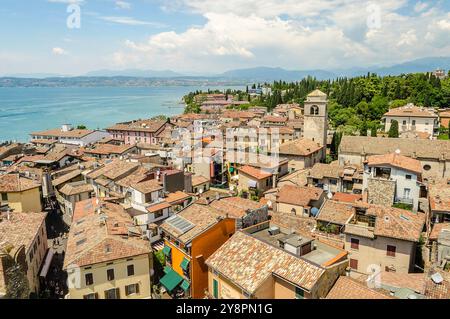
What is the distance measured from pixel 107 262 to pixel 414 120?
4722cm

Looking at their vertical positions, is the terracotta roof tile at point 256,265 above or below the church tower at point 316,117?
below

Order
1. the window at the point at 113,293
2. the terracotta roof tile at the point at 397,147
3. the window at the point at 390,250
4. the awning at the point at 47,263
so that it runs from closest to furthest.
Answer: the window at the point at 113,293
the window at the point at 390,250
the awning at the point at 47,263
the terracotta roof tile at the point at 397,147

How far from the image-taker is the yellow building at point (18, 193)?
25547mm

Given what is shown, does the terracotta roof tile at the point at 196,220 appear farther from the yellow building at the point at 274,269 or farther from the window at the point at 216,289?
the window at the point at 216,289

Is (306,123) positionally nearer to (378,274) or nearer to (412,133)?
(412,133)

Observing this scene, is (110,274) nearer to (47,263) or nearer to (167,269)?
(167,269)

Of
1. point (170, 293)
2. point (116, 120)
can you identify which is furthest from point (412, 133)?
point (116, 120)

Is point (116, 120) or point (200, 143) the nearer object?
point (200, 143)

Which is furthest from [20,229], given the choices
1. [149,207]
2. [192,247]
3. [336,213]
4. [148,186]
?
[336,213]

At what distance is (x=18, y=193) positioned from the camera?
25797mm

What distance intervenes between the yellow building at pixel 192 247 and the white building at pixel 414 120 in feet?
127

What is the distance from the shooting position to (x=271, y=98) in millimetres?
92438

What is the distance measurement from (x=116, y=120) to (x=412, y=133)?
303 feet

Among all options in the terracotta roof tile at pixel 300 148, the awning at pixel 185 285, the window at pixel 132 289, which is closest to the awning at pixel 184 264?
the awning at pixel 185 285
